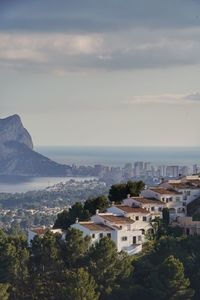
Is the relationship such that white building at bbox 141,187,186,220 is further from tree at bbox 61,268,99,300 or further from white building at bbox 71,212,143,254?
tree at bbox 61,268,99,300

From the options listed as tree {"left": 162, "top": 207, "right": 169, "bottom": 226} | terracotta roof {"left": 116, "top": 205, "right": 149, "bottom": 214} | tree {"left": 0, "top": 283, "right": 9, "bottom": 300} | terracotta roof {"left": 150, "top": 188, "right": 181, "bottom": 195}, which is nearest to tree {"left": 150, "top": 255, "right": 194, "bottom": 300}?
tree {"left": 0, "top": 283, "right": 9, "bottom": 300}

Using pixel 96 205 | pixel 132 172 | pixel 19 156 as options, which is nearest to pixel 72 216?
pixel 96 205

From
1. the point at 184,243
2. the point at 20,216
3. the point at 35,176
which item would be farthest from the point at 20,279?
the point at 35,176

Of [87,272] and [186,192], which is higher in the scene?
[186,192]

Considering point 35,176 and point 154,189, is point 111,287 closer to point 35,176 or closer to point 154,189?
point 154,189

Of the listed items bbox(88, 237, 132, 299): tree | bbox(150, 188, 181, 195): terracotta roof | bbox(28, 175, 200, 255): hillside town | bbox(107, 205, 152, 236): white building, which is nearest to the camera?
bbox(88, 237, 132, 299): tree

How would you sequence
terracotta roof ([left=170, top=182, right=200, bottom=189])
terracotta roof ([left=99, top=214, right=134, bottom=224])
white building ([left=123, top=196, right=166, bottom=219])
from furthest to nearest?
terracotta roof ([left=170, top=182, right=200, bottom=189]) < white building ([left=123, top=196, right=166, bottom=219]) < terracotta roof ([left=99, top=214, right=134, bottom=224])
